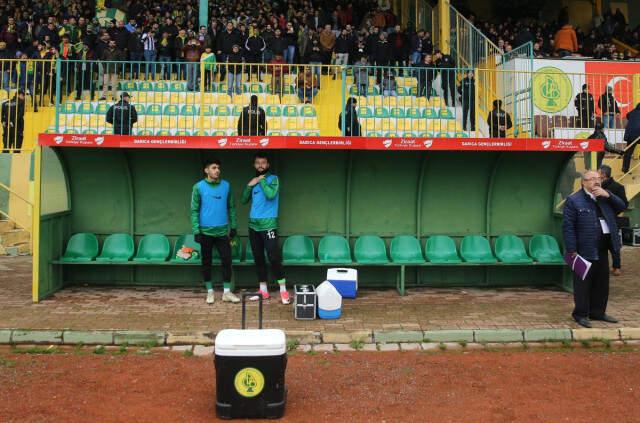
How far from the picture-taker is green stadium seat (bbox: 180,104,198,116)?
11562 millimetres

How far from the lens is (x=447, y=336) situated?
6.75 m

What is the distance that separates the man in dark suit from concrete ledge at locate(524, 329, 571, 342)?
0.36 m

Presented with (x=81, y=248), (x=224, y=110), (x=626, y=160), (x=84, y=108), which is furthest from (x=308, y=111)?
(x=626, y=160)

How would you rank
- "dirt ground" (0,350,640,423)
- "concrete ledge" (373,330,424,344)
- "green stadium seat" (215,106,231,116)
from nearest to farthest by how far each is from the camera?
"dirt ground" (0,350,640,423) < "concrete ledge" (373,330,424,344) < "green stadium seat" (215,106,231,116)

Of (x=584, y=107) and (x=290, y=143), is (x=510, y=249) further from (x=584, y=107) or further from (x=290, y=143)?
(x=584, y=107)

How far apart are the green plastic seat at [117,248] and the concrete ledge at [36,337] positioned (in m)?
2.36

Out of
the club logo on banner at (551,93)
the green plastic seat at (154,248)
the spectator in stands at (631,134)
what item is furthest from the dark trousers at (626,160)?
the green plastic seat at (154,248)

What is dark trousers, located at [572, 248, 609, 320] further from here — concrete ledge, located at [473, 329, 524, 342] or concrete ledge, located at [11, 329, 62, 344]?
concrete ledge, located at [11, 329, 62, 344]

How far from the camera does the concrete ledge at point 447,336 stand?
22.1 ft

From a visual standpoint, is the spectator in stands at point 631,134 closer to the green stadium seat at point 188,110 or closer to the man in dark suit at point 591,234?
the man in dark suit at point 591,234

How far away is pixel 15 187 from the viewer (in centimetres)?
1241

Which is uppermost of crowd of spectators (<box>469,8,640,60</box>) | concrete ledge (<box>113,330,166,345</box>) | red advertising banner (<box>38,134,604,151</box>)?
crowd of spectators (<box>469,8,640,60</box>)

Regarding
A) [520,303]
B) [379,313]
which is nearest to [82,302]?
[379,313]

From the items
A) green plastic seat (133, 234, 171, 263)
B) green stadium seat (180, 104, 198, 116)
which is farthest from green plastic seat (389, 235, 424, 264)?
green stadium seat (180, 104, 198, 116)
